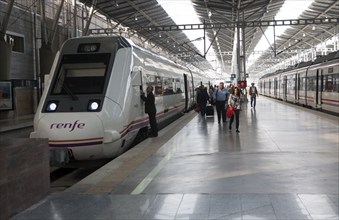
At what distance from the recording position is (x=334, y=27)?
150 feet

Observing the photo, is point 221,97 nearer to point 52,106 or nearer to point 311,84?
point 52,106

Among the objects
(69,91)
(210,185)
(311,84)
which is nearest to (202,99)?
(311,84)

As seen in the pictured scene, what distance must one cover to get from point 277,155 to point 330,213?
4044 mm

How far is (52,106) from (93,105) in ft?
3.13

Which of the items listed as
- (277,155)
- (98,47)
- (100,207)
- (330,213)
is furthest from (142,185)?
(98,47)

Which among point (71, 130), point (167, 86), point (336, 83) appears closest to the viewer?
point (71, 130)

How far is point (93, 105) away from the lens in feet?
31.6

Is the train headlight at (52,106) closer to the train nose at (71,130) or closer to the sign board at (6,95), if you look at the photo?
the train nose at (71,130)

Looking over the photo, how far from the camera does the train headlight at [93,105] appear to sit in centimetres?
955

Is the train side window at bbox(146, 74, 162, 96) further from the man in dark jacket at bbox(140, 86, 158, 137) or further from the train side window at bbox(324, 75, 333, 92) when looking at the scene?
the train side window at bbox(324, 75, 333, 92)

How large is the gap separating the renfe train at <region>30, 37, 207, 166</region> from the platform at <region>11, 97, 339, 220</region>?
2.21 feet

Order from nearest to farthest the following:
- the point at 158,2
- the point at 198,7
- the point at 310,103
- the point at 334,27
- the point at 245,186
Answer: the point at 245,186, the point at 310,103, the point at 158,2, the point at 198,7, the point at 334,27

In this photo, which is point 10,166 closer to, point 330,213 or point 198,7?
point 330,213

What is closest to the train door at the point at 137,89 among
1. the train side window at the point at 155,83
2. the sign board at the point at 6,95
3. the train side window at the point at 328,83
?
the train side window at the point at 155,83
